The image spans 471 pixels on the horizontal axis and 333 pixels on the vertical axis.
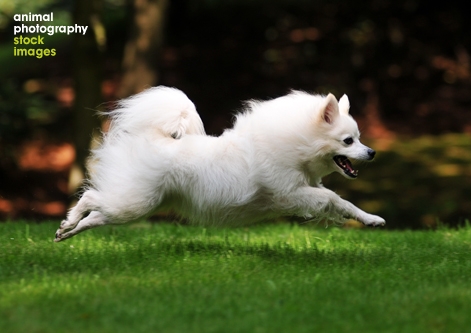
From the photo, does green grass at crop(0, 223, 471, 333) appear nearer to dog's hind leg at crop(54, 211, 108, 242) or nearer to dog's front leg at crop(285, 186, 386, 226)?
dog's hind leg at crop(54, 211, 108, 242)

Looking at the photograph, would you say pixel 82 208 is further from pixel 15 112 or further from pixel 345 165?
pixel 15 112

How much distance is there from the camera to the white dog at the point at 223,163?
7039mm

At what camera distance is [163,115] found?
23.6 ft

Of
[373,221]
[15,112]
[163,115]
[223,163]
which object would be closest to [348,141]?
[373,221]

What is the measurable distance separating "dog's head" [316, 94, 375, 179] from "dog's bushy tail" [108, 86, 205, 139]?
128 cm

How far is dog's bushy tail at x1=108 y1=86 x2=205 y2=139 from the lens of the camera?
720 cm

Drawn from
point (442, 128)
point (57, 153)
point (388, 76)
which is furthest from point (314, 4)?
point (57, 153)

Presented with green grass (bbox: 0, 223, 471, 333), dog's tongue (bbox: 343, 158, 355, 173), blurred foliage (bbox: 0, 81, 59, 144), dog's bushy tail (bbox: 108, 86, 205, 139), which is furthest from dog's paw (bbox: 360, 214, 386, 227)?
blurred foliage (bbox: 0, 81, 59, 144)

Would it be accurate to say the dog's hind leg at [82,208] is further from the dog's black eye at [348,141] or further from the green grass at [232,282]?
the dog's black eye at [348,141]

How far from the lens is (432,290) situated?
5.82 meters

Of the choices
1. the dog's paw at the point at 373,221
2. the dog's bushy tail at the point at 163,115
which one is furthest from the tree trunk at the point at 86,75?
the dog's paw at the point at 373,221

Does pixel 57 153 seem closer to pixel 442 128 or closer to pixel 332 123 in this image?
pixel 442 128

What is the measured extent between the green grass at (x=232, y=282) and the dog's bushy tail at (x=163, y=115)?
1269 mm

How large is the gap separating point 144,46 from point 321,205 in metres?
7.52
